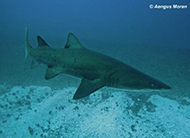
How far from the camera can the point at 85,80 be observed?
3.21 metres

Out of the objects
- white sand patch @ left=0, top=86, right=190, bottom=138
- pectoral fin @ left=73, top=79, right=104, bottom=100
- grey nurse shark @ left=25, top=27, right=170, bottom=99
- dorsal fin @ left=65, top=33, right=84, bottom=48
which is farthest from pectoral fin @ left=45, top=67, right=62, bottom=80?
white sand patch @ left=0, top=86, right=190, bottom=138

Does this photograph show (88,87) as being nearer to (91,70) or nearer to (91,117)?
(91,70)

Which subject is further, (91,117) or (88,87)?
(91,117)

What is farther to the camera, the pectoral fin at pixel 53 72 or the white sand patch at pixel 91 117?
the white sand patch at pixel 91 117

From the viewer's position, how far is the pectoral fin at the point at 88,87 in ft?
9.37

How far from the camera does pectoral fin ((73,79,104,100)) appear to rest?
2855 millimetres

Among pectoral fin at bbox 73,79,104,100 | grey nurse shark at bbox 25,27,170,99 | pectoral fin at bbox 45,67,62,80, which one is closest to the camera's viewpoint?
grey nurse shark at bbox 25,27,170,99

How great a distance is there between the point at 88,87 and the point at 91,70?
427 millimetres

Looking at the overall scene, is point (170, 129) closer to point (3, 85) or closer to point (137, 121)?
point (137, 121)

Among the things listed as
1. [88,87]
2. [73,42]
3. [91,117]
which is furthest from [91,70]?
[91,117]

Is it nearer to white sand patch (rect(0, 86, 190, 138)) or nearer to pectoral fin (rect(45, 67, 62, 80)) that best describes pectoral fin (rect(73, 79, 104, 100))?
pectoral fin (rect(45, 67, 62, 80))

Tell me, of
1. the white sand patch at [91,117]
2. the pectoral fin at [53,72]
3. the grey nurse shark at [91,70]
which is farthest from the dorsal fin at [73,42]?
the white sand patch at [91,117]

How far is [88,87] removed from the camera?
9.65 ft

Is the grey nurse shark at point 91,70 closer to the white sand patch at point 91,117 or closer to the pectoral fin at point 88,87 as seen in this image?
the pectoral fin at point 88,87
